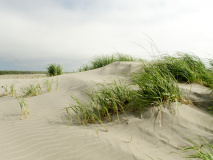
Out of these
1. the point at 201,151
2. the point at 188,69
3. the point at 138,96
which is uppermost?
the point at 188,69

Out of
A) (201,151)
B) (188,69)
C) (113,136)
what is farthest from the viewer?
(188,69)

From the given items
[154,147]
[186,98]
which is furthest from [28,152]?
[186,98]

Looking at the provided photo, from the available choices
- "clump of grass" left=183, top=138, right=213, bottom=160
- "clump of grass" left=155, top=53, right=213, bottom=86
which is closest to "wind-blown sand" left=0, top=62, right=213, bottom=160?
"clump of grass" left=183, top=138, right=213, bottom=160

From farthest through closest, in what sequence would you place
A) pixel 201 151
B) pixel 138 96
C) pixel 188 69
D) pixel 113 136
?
pixel 188 69
pixel 138 96
pixel 113 136
pixel 201 151

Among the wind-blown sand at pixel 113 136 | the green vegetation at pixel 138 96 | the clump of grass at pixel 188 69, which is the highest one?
the clump of grass at pixel 188 69

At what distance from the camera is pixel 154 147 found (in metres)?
2.05

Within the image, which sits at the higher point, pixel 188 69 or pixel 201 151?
pixel 188 69

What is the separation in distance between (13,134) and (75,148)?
51.9 inches

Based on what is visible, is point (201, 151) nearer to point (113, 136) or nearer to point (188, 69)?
point (113, 136)

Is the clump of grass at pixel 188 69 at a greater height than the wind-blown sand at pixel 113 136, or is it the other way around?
the clump of grass at pixel 188 69

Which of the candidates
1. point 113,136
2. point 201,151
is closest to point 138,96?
point 113,136

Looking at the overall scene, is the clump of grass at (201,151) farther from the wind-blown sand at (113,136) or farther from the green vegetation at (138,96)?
the green vegetation at (138,96)

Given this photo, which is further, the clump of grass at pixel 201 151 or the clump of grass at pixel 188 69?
the clump of grass at pixel 188 69

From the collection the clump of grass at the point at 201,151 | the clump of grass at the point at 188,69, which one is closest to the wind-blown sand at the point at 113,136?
the clump of grass at the point at 201,151
